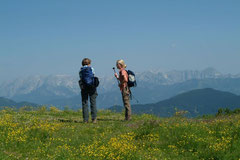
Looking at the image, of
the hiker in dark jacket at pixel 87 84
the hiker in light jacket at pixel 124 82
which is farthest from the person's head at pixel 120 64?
the hiker in dark jacket at pixel 87 84

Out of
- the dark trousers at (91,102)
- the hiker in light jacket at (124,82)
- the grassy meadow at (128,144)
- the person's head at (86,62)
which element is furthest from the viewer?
the hiker in light jacket at (124,82)

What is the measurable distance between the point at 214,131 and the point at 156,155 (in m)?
3.12

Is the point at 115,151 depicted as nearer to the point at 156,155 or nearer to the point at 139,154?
the point at 139,154

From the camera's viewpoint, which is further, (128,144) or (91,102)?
(91,102)

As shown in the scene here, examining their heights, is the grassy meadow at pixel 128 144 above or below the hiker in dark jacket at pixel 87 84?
below

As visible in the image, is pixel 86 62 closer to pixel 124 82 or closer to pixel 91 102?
pixel 91 102

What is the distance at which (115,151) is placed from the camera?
7520 millimetres

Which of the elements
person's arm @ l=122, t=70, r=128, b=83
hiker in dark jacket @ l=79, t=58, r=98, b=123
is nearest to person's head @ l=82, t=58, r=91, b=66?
hiker in dark jacket @ l=79, t=58, r=98, b=123

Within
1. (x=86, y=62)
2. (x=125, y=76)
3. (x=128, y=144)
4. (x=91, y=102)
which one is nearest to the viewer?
(x=128, y=144)

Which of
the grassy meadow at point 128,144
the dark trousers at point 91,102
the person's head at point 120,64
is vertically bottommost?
the grassy meadow at point 128,144

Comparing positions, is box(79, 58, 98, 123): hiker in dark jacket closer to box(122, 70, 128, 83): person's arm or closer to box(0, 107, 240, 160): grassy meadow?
box(122, 70, 128, 83): person's arm

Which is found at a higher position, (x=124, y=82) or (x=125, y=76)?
(x=125, y=76)

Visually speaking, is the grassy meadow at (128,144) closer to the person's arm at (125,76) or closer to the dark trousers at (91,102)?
the dark trousers at (91,102)

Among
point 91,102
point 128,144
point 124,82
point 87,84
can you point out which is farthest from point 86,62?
point 128,144
